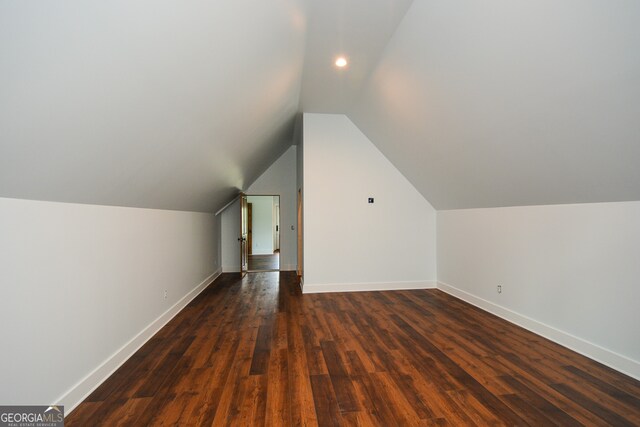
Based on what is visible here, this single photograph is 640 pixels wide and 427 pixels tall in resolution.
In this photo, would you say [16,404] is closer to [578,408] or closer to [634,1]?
[578,408]

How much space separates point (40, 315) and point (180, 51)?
1.70m

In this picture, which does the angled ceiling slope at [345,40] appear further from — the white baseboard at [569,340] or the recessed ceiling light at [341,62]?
the white baseboard at [569,340]

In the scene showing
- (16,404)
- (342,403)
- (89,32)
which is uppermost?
(89,32)

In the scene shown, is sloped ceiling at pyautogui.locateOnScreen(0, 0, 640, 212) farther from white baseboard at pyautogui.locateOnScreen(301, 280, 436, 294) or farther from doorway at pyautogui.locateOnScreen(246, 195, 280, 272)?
doorway at pyautogui.locateOnScreen(246, 195, 280, 272)

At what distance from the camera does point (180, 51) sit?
1728 mm

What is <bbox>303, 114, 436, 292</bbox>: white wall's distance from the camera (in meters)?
5.23

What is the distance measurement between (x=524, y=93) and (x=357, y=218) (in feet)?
10.7

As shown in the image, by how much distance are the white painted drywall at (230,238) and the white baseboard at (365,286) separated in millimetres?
2868

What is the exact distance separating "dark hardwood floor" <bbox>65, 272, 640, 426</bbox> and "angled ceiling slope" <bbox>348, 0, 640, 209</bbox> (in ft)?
4.99

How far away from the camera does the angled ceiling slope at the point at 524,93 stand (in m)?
1.81

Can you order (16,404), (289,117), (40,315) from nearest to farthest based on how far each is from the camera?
1. (16,404)
2. (40,315)
3. (289,117)

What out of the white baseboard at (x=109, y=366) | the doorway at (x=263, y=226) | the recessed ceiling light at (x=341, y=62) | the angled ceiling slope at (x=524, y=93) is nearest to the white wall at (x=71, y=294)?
the white baseboard at (x=109, y=366)

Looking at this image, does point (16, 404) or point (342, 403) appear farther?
point (342, 403)

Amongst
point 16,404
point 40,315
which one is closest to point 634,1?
point 40,315
